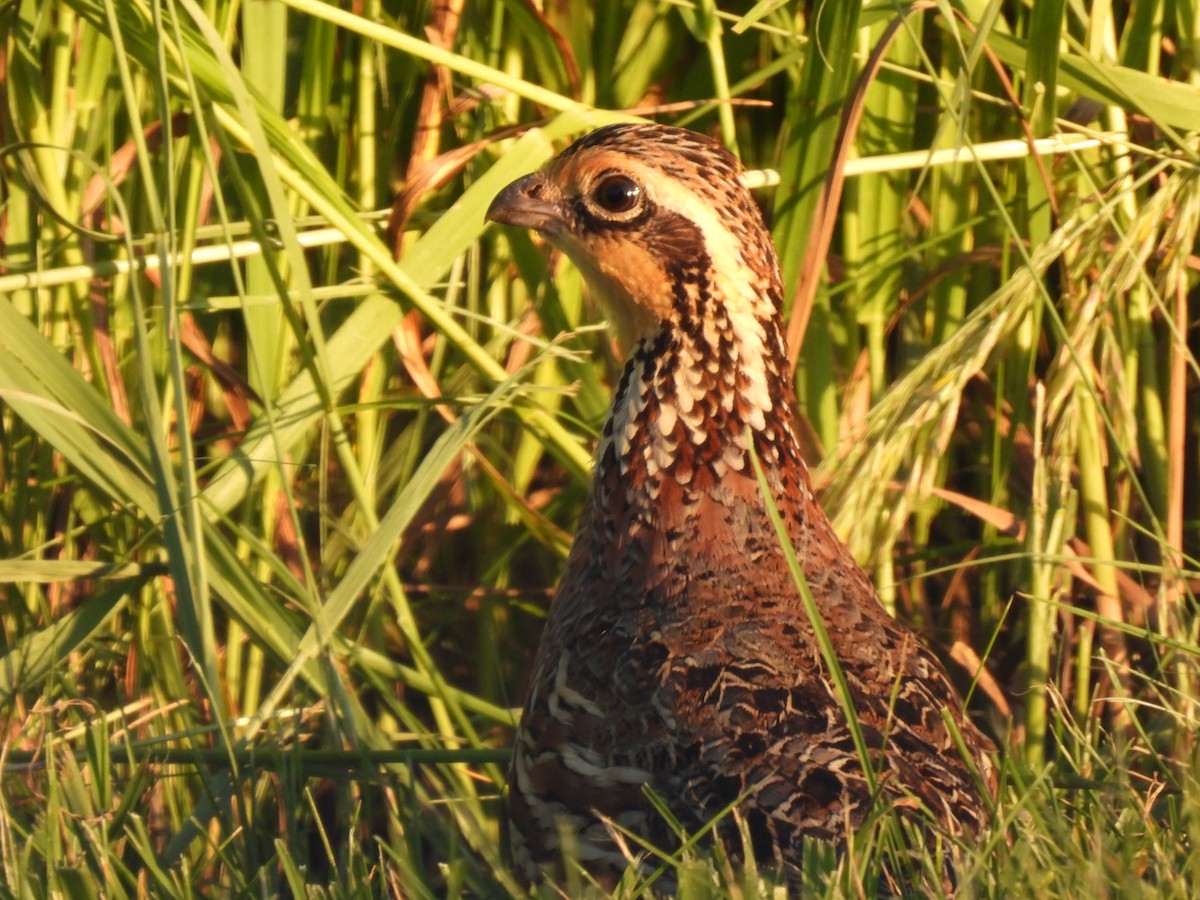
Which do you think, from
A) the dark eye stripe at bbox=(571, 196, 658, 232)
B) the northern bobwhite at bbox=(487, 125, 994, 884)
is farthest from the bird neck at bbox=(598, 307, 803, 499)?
the dark eye stripe at bbox=(571, 196, 658, 232)

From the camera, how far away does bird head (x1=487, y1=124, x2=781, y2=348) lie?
2834 millimetres

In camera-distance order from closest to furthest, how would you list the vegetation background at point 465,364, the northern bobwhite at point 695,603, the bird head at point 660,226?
the northern bobwhite at point 695,603 < the bird head at point 660,226 < the vegetation background at point 465,364

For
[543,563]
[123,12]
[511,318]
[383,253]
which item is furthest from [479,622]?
[123,12]

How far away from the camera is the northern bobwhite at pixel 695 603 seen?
7.62 ft

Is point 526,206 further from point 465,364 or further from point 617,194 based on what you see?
point 465,364

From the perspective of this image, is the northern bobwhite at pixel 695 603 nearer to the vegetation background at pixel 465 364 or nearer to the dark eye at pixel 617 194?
the dark eye at pixel 617 194

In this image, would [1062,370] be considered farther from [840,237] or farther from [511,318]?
[511,318]

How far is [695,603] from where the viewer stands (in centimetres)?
267

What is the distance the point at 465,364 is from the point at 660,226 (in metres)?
0.89

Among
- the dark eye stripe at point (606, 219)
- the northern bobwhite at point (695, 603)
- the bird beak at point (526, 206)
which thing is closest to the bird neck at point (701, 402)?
the northern bobwhite at point (695, 603)

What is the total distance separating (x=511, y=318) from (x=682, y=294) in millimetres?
1007

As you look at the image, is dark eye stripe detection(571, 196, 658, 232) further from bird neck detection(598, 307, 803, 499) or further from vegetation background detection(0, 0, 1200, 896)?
vegetation background detection(0, 0, 1200, 896)

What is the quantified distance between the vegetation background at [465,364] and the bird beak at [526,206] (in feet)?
0.78

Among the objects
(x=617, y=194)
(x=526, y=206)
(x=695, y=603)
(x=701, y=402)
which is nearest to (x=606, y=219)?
(x=617, y=194)
